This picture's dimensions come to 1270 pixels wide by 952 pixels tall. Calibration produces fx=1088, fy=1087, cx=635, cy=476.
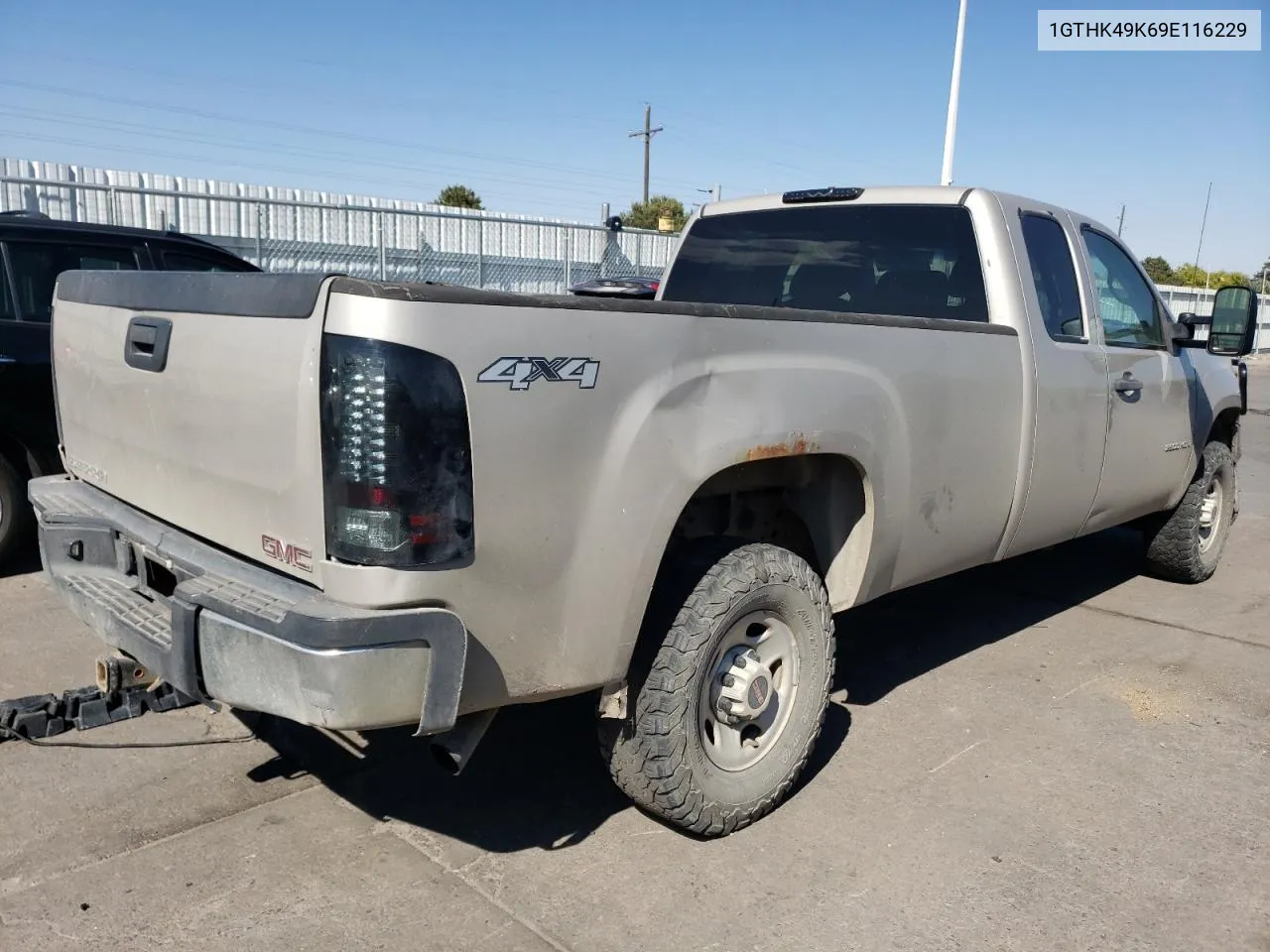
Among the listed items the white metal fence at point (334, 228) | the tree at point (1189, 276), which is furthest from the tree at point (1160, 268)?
the white metal fence at point (334, 228)

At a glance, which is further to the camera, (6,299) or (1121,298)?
(6,299)

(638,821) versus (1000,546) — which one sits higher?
(1000,546)

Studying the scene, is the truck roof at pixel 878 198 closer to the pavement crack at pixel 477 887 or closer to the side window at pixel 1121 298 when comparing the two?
the side window at pixel 1121 298

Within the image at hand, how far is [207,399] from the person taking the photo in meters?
2.77

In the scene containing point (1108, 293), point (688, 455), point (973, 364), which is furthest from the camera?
point (1108, 293)

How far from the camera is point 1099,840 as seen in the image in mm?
3352

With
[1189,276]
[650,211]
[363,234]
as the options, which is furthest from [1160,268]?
[363,234]

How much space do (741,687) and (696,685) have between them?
24cm

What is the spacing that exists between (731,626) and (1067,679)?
7.47ft

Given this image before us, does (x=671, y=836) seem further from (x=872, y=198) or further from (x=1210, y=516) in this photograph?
(x=1210, y=516)

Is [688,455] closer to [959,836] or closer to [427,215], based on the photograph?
[959,836]

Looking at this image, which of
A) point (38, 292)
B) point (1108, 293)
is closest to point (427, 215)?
point (38, 292)

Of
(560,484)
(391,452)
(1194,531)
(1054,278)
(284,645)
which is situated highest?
(1054,278)

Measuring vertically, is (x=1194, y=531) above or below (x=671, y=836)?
above
